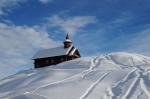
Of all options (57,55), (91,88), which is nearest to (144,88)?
(91,88)

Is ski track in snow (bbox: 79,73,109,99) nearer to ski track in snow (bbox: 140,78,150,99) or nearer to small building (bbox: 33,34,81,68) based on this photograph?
ski track in snow (bbox: 140,78,150,99)

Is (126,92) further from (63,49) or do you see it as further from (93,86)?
(63,49)

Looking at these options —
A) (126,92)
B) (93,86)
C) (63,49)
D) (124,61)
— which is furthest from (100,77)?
(63,49)

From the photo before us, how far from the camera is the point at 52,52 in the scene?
67.2 m

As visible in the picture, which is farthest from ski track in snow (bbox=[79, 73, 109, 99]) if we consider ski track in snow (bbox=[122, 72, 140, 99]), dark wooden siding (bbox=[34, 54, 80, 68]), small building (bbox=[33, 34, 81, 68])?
small building (bbox=[33, 34, 81, 68])

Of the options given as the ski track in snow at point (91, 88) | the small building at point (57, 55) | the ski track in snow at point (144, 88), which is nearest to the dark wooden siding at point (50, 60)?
the small building at point (57, 55)

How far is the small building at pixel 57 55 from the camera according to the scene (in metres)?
64.8

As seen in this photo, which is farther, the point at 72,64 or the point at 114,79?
the point at 72,64

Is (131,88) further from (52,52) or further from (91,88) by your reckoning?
(52,52)

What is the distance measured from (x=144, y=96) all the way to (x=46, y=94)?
7616 mm

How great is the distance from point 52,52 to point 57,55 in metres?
2.41

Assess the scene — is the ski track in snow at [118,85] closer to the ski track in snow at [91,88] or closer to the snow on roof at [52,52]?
the ski track in snow at [91,88]

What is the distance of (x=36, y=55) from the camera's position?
68688mm

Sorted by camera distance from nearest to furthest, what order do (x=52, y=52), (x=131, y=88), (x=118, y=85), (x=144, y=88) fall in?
(x=144, y=88)
(x=131, y=88)
(x=118, y=85)
(x=52, y=52)
